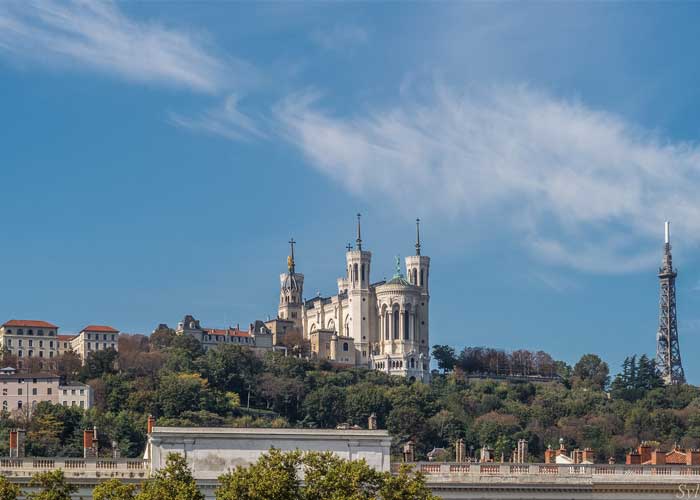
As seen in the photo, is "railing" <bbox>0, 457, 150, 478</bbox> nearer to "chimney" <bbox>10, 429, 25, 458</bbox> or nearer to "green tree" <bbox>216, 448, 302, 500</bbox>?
"green tree" <bbox>216, 448, 302, 500</bbox>

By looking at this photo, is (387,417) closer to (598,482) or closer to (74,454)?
(74,454)

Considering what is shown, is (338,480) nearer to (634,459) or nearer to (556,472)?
(556,472)

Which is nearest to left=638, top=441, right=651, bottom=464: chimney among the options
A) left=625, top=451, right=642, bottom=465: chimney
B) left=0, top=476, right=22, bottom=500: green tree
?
left=625, top=451, right=642, bottom=465: chimney

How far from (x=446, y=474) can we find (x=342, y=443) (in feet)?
15.7

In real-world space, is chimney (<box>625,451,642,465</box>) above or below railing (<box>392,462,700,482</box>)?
above

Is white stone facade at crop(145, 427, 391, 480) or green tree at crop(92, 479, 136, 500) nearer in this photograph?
green tree at crop(92, 479, 136, 500)

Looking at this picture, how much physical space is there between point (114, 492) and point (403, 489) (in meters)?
11.0

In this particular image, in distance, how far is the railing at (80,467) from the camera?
7156cm

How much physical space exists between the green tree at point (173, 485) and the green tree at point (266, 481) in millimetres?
1221

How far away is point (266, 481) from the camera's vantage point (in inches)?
2571

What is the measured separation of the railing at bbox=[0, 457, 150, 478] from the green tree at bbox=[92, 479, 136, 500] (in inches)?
240

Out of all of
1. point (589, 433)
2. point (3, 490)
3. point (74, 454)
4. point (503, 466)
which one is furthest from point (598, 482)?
point (589, 433)

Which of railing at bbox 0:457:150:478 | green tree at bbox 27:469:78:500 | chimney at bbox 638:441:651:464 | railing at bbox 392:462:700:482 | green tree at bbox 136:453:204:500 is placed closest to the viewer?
green tree at bbox 136:453:204:500

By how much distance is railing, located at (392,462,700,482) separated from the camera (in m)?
74.1
